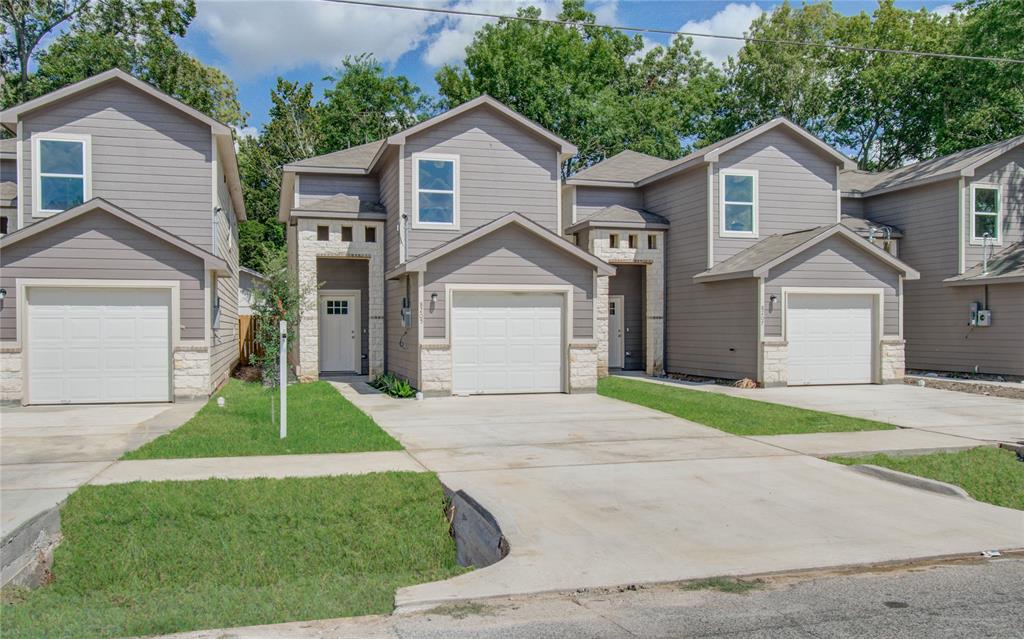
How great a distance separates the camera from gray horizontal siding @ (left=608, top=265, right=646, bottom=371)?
23000 mm

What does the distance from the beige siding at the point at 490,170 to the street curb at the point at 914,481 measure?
11.4m

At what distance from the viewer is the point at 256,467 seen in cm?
863

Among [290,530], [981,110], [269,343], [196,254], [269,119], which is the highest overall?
[269,119]

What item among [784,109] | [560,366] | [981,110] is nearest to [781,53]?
[784,109]

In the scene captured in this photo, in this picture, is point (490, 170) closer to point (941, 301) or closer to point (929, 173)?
point (929, 173)

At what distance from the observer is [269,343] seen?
12570mm

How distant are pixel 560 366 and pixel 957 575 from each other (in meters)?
11.6

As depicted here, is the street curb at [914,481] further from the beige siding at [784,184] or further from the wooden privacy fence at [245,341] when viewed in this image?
the wooden privacy fence at [245,341]

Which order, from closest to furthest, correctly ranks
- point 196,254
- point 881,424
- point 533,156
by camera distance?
point 881,424, point 196,254, point 533,156

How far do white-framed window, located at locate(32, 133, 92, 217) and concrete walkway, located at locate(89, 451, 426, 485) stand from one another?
9.07 m

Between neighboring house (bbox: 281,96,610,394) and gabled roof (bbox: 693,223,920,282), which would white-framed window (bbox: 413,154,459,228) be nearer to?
neighboring house (bbox: 281,96,610,394)

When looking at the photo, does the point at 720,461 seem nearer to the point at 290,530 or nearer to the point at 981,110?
the point at 290,530

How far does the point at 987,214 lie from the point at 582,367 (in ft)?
40.2

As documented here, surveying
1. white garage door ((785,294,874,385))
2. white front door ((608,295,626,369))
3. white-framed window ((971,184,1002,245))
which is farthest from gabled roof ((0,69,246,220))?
white-framed window ((971,184,1002,245))
